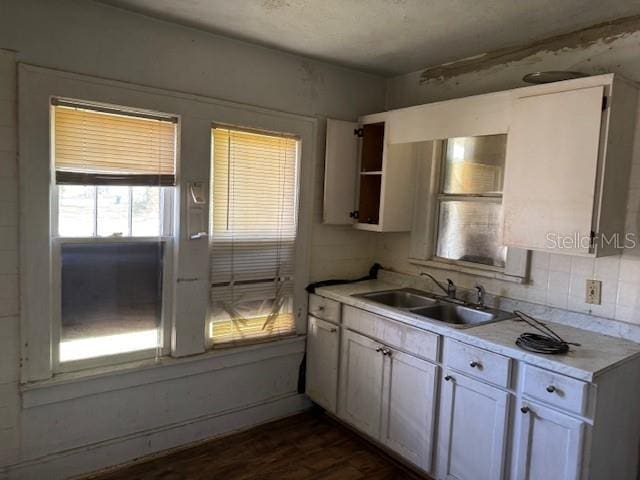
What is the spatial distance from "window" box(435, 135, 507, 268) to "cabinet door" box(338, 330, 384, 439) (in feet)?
2.84

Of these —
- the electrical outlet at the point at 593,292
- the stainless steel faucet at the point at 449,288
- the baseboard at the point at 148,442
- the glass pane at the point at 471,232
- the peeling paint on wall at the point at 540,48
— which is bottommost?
the baseboard at the point at 148,442

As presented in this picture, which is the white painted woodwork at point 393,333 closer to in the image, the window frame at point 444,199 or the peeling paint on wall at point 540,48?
the window frame at point 444,199

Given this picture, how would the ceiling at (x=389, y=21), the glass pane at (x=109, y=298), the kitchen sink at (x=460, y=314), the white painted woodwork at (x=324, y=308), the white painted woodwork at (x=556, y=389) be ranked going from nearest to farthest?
the white painted woodwork at (x=556, y=389)
the ceiling at (x=389, y=21)
the glass pane at (x=109, y=298)
the kitchen sink at (x=460, y=314)
the white painted woodwork at (x=324, y=308)

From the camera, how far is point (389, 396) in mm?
2646

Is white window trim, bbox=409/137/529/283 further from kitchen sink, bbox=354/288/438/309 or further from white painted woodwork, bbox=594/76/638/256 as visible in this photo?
white painted woodwork, bbox=594/76/638/256

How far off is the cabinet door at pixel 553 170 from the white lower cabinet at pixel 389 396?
88 cm

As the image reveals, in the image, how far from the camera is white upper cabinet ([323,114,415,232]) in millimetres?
3121

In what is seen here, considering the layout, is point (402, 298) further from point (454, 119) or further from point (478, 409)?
point (454, 119)

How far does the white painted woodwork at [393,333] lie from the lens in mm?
2398

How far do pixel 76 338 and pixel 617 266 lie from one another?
284 cm

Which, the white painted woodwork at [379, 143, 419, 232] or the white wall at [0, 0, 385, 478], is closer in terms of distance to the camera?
the white wall at [0, 0, 385, 478]

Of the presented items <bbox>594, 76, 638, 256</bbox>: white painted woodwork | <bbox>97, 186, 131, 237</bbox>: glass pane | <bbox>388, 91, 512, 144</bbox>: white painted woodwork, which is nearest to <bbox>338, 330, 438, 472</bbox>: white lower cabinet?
<bbox>594, 76, 638, 256</bbox>: white painted woodwork

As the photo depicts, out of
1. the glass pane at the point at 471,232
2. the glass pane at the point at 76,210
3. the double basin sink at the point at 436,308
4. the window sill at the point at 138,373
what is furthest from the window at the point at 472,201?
the glass pane at the point at 76,210

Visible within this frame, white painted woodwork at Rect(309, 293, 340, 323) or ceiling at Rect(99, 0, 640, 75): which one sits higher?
ceiling at Rect(99, 0, 640, 75)
